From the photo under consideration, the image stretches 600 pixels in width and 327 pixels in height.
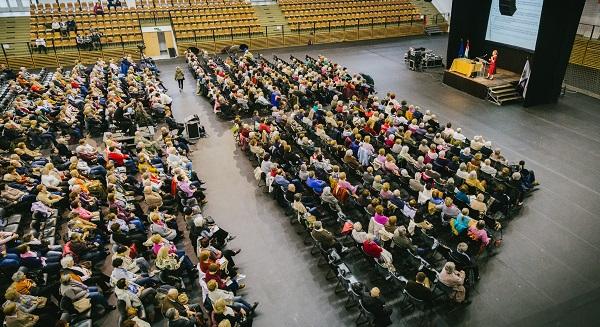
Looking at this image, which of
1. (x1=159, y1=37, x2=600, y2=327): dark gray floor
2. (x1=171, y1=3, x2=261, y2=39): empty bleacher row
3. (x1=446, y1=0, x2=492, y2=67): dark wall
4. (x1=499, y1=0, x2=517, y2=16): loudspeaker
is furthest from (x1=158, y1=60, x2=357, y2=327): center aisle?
(x1=171, y1=3, x2=261, y2=39): empty bleacher row

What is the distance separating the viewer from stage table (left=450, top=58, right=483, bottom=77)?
16.6 metres

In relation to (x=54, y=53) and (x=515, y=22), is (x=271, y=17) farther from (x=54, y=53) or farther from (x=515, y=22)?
(x=515, y=22)

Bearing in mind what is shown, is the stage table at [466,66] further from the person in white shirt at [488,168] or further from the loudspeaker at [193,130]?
the loudspeaker at [193,130]

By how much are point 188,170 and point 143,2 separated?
68.4ft

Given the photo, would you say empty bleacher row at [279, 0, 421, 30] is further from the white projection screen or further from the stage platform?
the stage platform

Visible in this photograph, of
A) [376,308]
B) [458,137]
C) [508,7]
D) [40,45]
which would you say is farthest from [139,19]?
[376,308]

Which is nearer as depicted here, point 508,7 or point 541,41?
→ point 541,41

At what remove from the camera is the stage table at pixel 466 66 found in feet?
54.6

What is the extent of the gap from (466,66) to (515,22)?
2.57 m

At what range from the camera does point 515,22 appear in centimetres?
1627

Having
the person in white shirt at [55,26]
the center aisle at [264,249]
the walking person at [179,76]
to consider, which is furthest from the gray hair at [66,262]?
the person in white shirt at [55,26]

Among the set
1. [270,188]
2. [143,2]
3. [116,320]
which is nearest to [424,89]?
[270,188]

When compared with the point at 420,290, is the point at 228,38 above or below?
above

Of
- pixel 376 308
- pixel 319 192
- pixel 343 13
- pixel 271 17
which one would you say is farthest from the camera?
pixel 343 13
